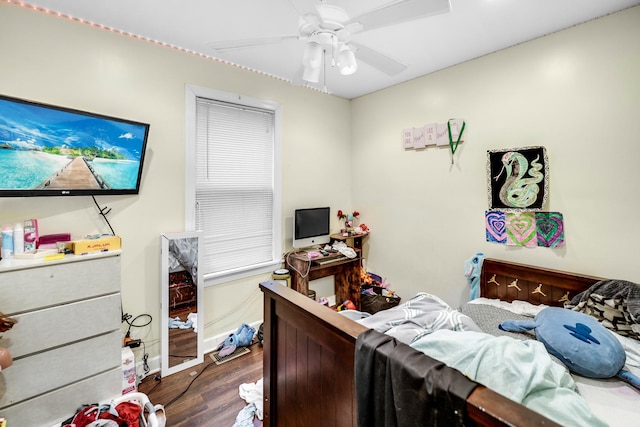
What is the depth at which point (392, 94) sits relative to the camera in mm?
3328

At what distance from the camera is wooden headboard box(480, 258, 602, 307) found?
2105 mm

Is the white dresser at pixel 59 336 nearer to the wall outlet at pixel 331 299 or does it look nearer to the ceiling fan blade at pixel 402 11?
the ceiling fan blade at pixel 402 11

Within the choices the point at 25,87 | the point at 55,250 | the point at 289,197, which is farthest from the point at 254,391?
the point at 25,87

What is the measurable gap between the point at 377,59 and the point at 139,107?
6.14 feet

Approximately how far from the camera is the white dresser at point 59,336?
1.58m

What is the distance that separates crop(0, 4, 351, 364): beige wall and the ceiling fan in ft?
3.52

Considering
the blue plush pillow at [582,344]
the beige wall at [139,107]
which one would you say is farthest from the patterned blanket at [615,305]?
the beige wall at [139,107]

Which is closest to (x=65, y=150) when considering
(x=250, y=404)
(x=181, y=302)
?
(x=181, y=302)

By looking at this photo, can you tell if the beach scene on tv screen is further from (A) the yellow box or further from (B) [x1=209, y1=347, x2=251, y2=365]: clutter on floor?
(B) [x1=209, y1=347, x2=251, y2=365]: clutter on floor

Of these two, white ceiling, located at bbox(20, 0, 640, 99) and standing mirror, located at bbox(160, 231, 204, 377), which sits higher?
white ceiling, located at bbox(20, 0, 640, 99)

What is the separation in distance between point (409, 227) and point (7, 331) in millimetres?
→ 3270

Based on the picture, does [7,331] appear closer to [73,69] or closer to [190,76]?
[73,69]

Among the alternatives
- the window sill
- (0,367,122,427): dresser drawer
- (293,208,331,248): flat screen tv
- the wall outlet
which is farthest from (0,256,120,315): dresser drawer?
the wall outlet

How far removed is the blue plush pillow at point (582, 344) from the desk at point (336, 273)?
6.27 feet
